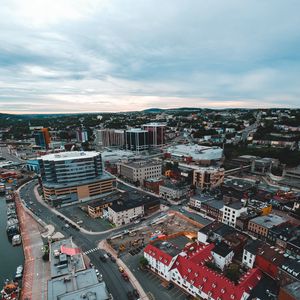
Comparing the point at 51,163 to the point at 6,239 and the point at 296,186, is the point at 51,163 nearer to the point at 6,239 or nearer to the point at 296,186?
the point at 6,239

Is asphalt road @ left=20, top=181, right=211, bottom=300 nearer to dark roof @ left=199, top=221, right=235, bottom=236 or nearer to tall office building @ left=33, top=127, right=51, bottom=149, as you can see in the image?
dark roof @ left=199, top=221, right=235, bottom=236

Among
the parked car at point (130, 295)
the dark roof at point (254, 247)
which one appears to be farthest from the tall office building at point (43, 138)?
the dark roof at point (254, 247)

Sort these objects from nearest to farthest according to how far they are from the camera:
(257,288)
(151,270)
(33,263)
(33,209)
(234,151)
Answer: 1. (257,288)
2. (151,270)
3. (33,263)
4. (33,209)
5. (234,151)

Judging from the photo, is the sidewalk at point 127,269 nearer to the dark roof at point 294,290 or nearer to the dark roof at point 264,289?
the dark roof at point 264,289

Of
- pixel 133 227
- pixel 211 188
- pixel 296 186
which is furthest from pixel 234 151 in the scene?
pixel 133 227

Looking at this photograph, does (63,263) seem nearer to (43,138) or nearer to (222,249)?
(222,249)

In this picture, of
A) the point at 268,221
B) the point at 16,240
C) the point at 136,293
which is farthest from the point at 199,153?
the point at 16,240
